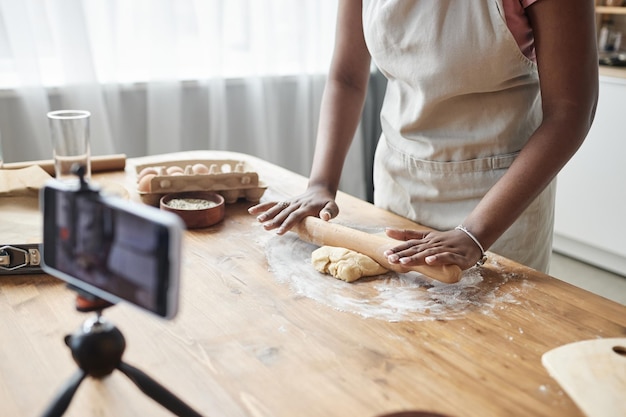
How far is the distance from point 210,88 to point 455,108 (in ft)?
5.68

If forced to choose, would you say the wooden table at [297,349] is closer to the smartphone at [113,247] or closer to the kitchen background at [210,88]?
the smartphone at [113,247]

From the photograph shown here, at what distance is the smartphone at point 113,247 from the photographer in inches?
22.1

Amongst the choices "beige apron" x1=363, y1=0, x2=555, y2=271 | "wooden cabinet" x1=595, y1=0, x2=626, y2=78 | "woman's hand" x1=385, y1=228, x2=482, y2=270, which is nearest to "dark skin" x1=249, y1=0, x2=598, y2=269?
"woman's hand" x1=385, y1=228, x2=482, y2=270

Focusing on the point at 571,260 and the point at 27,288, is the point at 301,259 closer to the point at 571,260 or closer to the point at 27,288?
the point at 27,288

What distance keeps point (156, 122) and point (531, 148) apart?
1951mm

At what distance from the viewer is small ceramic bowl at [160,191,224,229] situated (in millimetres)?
1300

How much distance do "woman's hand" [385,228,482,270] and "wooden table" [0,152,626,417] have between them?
54 millimetres

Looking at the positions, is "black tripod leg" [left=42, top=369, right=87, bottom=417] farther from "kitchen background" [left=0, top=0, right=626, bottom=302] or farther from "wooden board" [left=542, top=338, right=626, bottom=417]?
"kitchen background" [left=0, top=0, right=626, bottom=302]

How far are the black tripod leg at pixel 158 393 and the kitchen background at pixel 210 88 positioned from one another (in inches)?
78.3

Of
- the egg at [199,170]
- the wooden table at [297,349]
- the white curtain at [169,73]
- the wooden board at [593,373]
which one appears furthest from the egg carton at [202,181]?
the white curtain at [169,73]

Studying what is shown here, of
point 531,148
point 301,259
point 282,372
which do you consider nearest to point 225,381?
point 282,372

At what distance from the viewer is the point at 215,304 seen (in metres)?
0.99

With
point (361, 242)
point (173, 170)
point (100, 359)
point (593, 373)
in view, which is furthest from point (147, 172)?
point (593, 373)

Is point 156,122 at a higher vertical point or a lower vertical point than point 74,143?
lower
